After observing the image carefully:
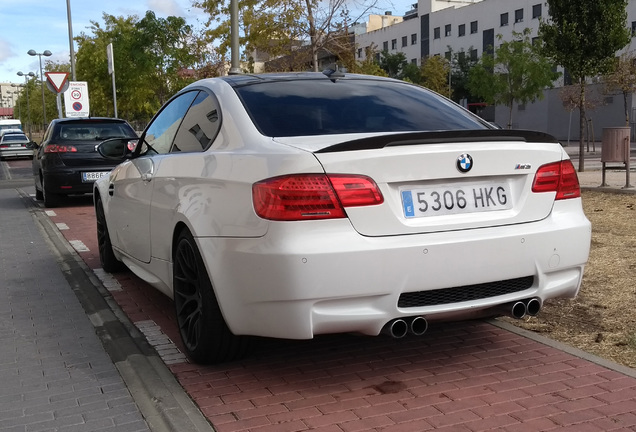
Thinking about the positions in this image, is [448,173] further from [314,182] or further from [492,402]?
[492,402]

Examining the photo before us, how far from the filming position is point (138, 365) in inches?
175

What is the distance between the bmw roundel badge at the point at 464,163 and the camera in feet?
12.3

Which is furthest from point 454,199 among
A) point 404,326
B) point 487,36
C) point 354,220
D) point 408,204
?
point 487,36

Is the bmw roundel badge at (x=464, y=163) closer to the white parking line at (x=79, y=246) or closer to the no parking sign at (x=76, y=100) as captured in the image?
the white parking line at (x=79, y=246)

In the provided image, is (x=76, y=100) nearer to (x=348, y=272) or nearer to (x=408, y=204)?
(x=408, y=204)

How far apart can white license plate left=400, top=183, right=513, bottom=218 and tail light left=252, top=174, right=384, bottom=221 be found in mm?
220

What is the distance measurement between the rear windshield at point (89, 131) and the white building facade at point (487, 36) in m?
39.8


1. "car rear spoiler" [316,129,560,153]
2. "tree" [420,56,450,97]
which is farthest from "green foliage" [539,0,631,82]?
"tree" [420,56,450,97]

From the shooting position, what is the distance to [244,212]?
3711mm

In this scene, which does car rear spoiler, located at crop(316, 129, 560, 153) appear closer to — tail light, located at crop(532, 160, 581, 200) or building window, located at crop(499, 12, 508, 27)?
tail light, located at crop(532, 160, 581, 200)

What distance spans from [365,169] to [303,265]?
528 mm

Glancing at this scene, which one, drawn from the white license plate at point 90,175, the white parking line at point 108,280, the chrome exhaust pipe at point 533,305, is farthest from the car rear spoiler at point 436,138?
the white license plate at point 90,175

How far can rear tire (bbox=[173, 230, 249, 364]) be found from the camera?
13.4ft

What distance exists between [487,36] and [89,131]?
2417 inches
